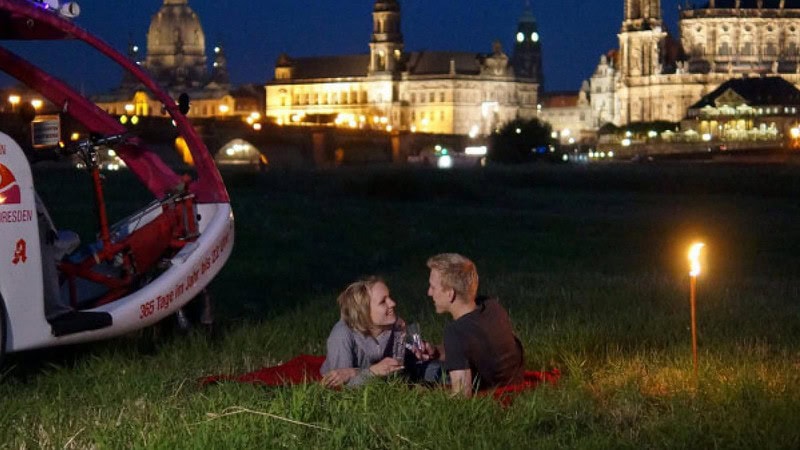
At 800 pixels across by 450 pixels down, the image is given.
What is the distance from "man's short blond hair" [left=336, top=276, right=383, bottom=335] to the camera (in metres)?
9.27

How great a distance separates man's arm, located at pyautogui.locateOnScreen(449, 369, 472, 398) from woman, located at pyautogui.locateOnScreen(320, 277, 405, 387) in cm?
44

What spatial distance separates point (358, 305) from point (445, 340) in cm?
64

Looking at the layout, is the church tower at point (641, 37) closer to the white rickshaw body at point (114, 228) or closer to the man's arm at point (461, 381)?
the white rickshaw body at point (114, 228)

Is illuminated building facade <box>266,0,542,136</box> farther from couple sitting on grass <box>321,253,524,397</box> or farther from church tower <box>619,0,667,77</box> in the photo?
couple sitting on grass <box>321,253,524,397</box>

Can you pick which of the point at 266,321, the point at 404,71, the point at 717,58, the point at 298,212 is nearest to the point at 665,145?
the point at 717,58

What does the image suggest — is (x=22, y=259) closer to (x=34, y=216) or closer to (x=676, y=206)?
(x=34, y=216)

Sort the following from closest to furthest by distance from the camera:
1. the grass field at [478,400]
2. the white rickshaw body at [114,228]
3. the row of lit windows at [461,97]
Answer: the grass field at [478,400]
the white rickshaw body at [114,228]
the row of lit windows at [461,97]

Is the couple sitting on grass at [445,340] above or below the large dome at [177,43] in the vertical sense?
below

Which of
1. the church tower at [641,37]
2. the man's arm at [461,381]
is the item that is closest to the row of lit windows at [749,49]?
the church tower at [641,37]

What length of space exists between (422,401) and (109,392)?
2.18 meters

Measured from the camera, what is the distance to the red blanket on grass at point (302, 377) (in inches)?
355

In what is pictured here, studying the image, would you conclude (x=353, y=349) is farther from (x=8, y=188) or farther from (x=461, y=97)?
(x=461, y=97)

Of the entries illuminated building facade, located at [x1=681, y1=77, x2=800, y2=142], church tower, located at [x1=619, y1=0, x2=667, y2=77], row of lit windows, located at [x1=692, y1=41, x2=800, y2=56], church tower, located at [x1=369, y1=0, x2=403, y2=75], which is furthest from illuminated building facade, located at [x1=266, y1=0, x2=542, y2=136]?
illuminated building facade, located at [x1=681, y1=77, x2=800, y2=142]

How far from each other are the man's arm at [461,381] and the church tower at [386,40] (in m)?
174
